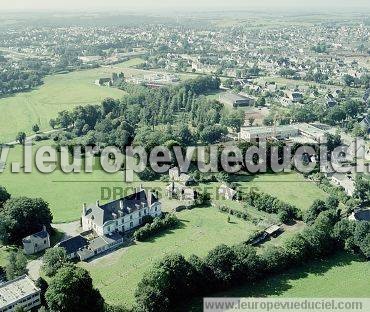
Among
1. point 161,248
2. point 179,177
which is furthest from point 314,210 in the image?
point 179,177

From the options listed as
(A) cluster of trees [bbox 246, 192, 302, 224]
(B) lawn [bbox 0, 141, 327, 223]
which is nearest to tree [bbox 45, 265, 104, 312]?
(B) lawn [bbox 0, 141, 327, 223]

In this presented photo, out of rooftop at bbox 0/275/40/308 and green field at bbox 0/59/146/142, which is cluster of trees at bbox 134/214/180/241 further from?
green field at bbox 0/59/146/142

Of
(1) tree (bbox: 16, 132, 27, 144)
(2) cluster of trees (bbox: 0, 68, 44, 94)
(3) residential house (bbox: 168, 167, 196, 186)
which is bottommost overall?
(3) residential house (bbox: 168, 167, 196, 186)

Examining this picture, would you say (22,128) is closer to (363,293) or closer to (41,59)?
(363,293)

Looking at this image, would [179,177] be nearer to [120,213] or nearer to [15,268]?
[120,213]

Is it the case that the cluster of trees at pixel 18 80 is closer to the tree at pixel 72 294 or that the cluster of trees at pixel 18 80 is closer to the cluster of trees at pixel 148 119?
the cluster of trees at pixel 148 119

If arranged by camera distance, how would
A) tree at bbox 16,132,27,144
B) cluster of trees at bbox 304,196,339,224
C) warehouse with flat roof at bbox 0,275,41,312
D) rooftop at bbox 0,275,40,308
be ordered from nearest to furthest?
1. warehouse with flat roof at bbox 0,275,41,312
2. rooftop at bbox 0,275,40,308
3. cluster of trees at bbox 304,196,339,224
4. tree at bbox 16,132,27,144

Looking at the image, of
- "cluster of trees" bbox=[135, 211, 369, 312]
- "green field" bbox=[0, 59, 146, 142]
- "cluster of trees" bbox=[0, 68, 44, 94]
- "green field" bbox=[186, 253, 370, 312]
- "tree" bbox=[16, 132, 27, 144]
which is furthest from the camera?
"cluster of trees" bbox=[0, 68, 44, 94]
